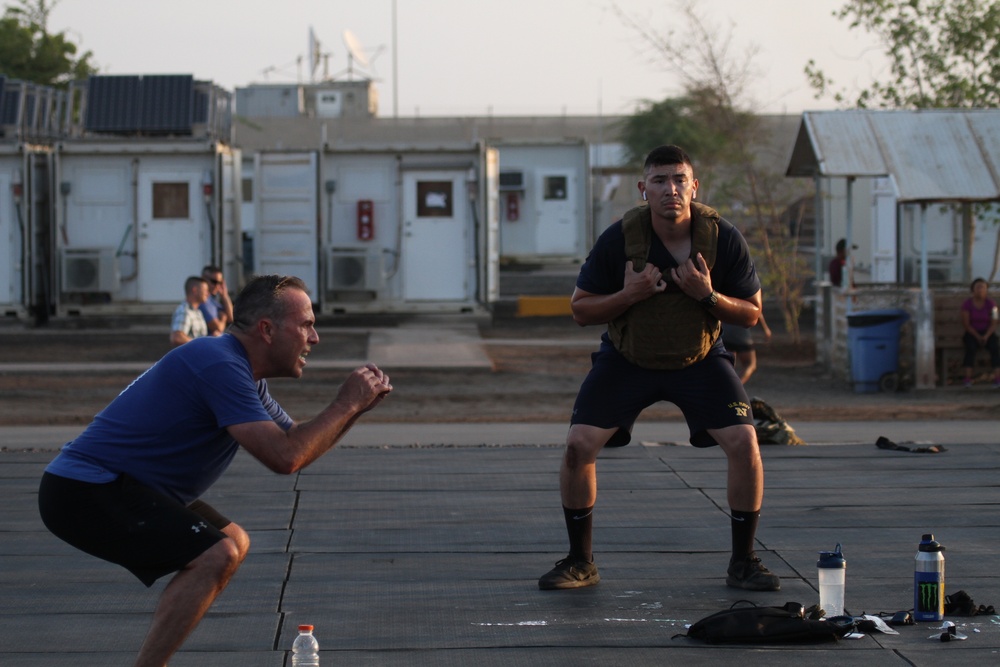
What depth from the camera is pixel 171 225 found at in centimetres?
2198

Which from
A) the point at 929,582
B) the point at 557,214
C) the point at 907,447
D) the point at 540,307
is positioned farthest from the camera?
the point at 557,214

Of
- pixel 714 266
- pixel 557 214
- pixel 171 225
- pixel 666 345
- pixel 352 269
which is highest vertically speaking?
pixel 557 214

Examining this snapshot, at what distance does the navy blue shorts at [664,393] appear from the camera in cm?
606

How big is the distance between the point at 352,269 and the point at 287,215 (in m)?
1.40

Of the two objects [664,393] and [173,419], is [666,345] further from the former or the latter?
[173,419]

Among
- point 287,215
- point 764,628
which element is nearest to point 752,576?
point 764,628

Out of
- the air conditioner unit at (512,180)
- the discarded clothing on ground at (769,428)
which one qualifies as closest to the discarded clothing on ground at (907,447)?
the discarded clothing on ground at (769,428)

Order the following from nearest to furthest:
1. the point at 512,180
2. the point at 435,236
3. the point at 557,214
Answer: the point at 435,236 < the point at 512,180 < the point at 557,214

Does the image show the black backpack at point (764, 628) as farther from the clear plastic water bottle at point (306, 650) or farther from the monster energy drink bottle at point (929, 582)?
the clear plastic water bottle at point (306, 650)

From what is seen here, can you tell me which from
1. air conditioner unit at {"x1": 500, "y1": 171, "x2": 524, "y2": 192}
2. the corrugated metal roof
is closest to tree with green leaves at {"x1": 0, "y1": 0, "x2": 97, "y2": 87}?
air conditioner unit at {"x1": 500, "y1": 171, "x2": 524, "y2": 192}

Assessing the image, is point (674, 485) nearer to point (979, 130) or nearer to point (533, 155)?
point (979, 130)

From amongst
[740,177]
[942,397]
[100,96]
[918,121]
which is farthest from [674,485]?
[100,96]

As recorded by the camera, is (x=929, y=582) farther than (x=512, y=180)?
No

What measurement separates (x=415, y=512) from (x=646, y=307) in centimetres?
253
